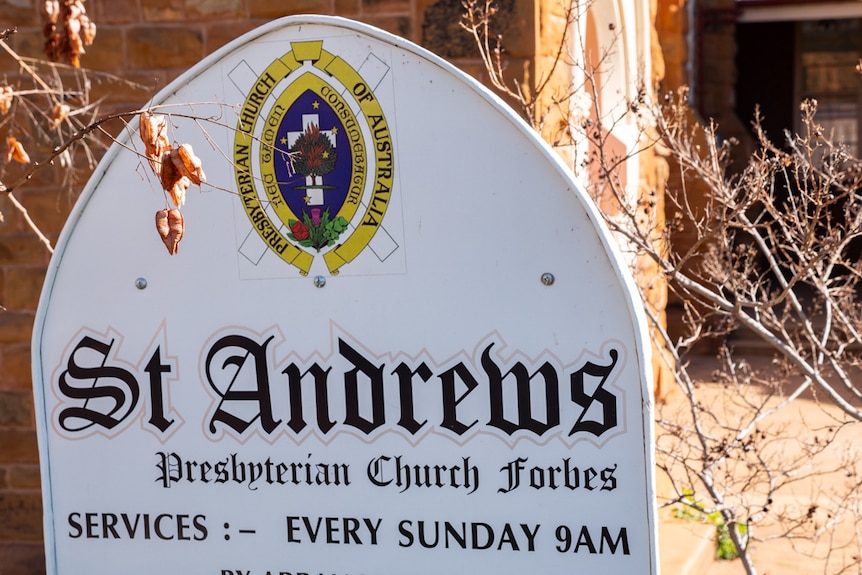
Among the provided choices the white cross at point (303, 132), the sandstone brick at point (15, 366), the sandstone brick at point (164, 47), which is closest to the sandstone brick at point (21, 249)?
the sandstone brick at point (15, 366)

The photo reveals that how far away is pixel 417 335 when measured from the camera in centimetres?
203

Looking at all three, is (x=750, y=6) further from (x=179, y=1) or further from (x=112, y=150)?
(x=112, y=150)

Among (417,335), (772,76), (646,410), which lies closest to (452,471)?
(417,335)

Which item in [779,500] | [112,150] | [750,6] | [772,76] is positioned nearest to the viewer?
[112,150]

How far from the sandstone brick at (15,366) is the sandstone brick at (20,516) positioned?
45cm

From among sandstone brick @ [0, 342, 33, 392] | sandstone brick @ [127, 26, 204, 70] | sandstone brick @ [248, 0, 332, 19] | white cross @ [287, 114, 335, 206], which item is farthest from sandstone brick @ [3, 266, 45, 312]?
white cross @ [287, 114, 335, 206]

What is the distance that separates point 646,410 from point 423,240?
1.80 ft

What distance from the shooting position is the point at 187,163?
6.30 ft

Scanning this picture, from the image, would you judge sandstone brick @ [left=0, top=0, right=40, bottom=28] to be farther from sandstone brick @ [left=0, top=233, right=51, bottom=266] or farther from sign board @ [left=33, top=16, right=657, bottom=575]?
sign board @ [left=33, top=16, right=657, bottom=575]

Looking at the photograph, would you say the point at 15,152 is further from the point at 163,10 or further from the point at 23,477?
the point at 23,477

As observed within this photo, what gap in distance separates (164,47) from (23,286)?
3.50 feet

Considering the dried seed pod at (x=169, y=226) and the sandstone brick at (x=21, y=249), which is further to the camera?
the sandstone brick at (x=21, y=249)

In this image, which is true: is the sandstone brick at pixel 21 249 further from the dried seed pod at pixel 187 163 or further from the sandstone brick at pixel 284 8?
the dried seed pod at pixel 187 163

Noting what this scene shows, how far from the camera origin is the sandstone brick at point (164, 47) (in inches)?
147
